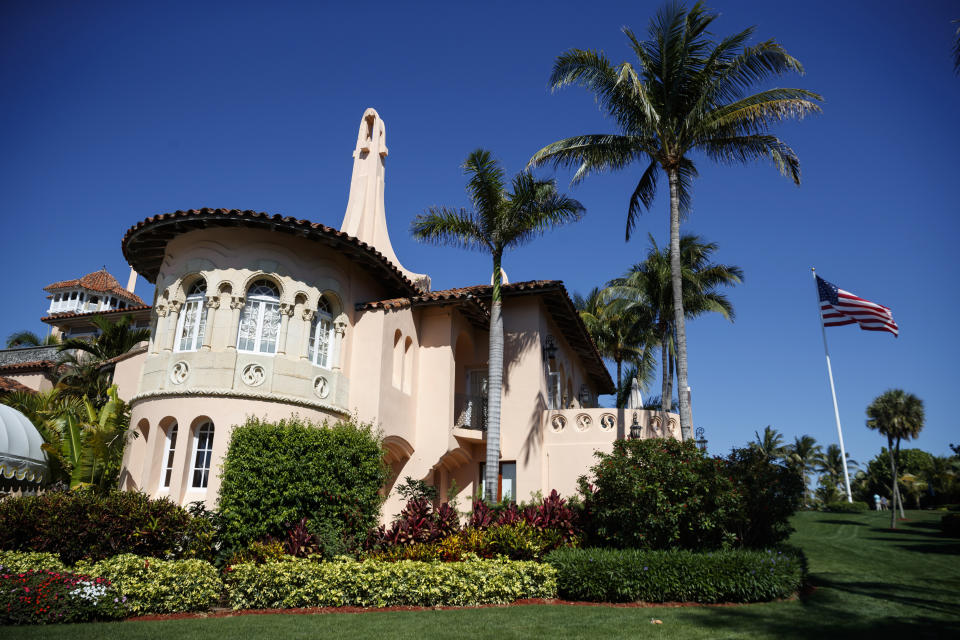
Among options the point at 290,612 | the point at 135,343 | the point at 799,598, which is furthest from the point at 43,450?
the point at 799,598

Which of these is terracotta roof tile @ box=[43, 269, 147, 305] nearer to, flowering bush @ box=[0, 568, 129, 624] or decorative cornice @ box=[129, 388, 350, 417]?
decorative cornice @ box=[129, 388, 350, 417]

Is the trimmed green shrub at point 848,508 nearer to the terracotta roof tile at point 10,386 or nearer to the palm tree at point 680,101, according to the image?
the palm tree at point 680,101

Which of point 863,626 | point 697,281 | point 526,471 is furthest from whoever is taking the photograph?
point 697,281

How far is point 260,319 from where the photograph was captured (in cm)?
1669

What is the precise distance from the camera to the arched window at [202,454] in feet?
50.7

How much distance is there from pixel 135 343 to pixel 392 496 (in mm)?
11993

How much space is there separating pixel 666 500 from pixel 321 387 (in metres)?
9.50

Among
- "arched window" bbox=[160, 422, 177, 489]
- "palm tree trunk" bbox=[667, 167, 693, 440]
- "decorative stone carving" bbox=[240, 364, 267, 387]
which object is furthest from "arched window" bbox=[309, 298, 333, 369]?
"palm tree trunk" bbox=[667, 167, 693, 440]

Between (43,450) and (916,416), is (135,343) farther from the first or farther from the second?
(916,416)

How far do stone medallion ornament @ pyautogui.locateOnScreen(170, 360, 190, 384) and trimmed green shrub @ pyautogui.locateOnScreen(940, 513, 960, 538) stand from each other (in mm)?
32284

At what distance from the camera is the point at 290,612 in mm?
11547

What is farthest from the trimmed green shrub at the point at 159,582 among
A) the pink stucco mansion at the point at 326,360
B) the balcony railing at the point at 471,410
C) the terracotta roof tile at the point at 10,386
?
the terracotta roof tile at the point at 10,386

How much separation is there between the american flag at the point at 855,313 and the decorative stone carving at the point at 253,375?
23.0 metres

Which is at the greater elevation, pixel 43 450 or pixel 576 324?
pixel 576 324
